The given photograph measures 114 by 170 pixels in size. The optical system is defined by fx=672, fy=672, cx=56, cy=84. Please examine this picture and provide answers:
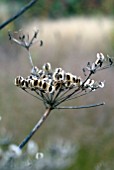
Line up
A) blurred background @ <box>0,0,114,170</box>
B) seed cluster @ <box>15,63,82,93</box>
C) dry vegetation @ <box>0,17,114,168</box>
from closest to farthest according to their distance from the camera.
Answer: seed cluster @ <box>15,63,82,93</box> < blurred background @ <box>0,0,114,170</box> < dry vegetation @ <box>0,17,114,168</box>

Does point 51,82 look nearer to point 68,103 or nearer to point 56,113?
point 56,113

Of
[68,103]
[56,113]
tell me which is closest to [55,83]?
[56,113]

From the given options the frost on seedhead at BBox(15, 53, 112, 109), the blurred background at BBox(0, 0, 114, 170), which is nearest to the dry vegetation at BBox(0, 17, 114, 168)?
the blurred background at BBox(0, 0, 114, 170)

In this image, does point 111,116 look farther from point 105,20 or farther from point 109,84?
point 105,20

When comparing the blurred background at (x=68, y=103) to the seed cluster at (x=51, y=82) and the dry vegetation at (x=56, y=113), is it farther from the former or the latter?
the seed cluster at (x=51, y=82)

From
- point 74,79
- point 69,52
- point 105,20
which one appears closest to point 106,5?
point 105,20

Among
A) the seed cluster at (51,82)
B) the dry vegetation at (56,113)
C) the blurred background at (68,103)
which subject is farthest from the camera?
the dry vegetation at (56,113)

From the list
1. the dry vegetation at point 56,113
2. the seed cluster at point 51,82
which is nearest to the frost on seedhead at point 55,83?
the seed cluster at point 51,82

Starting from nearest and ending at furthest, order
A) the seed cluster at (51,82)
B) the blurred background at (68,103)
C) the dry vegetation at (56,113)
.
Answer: the seed cluster at (51,82)
the blurred background at (68,103)
the dry vegetation at (56,113)

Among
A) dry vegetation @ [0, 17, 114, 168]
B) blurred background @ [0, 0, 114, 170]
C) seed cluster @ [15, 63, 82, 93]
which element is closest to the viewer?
seed cluster @ [15, 63, 82, 93]

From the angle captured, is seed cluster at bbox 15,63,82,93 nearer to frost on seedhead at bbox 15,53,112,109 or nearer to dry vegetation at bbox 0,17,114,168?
frost on seedhead at bbox 15,53,112,109

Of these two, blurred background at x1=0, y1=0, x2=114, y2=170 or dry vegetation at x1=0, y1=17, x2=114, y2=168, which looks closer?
blurred background at x1=0, y1=0, x2=114, y2=170
